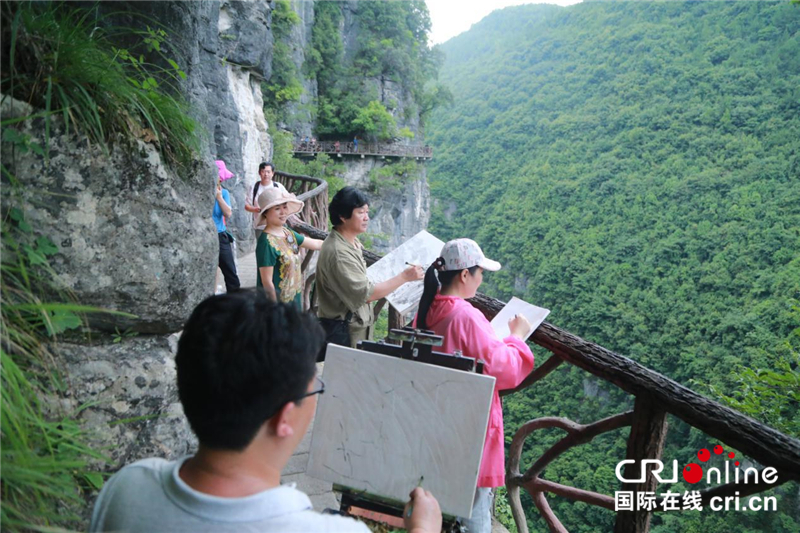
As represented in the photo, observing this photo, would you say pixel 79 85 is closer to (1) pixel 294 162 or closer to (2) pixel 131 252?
(2) pixel 131 252

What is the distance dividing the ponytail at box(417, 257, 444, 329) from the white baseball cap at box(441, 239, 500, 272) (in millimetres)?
31

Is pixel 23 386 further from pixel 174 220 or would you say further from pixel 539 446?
pixel 539 446

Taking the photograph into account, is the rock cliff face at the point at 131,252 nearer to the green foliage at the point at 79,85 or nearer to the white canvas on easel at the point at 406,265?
the green foliage at the point at 79,85

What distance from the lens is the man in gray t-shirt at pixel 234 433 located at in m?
0.71

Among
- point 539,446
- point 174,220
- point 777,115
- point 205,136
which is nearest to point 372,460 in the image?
point 174,220

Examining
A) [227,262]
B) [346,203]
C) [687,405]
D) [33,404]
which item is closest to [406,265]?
[346,203]

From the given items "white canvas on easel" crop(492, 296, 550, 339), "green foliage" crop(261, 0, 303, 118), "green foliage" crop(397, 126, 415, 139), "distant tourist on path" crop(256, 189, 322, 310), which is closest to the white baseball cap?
"white canvas on easel" crop(492, 296, 550, 339)

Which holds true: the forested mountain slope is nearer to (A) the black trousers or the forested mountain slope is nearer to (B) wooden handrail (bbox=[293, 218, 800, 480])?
(B) wooden handrail (bbox=[293, 218, 800, 480])

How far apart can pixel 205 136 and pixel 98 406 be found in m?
1.14

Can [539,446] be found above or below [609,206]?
below

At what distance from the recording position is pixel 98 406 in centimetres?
149

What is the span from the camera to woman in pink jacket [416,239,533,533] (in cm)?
167

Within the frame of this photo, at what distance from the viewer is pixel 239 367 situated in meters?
0.74

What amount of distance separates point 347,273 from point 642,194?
40.0 meters
